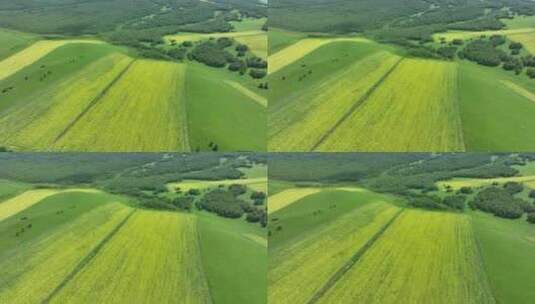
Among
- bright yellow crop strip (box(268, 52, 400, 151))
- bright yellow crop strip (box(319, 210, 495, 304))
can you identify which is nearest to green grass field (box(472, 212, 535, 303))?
bright yellow crop strip (box(319, 210, 495, 304))

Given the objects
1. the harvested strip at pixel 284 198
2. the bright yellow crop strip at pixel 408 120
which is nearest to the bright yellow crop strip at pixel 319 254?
the harvested strip at pixel 284 198

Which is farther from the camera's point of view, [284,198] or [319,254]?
[284,198]

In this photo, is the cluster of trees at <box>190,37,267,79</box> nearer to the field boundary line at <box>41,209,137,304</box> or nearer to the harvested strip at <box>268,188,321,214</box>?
the harvested strip at <box>268,188,321,214</box>

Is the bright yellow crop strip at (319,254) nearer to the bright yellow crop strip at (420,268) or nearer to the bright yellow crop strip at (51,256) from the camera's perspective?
the bright yellow crop strip at (420,268)

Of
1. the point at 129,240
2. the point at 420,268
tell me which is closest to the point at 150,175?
the point at 129,240

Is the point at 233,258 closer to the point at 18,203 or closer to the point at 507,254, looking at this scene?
the point at 18,203

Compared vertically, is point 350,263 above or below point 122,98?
below
